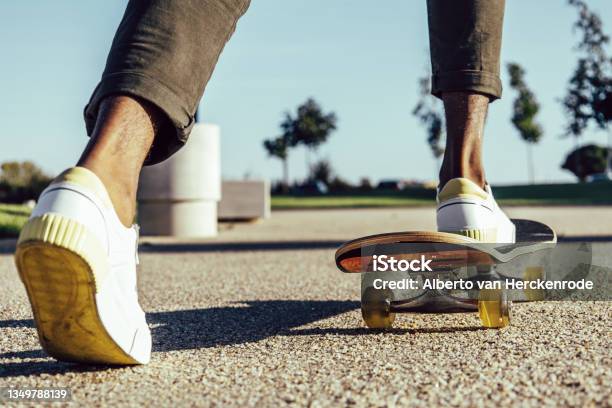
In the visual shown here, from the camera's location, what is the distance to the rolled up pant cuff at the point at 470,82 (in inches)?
74.0

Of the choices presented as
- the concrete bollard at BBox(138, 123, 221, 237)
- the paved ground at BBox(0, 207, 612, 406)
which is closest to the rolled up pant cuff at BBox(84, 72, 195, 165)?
the paved ground at BBox(0, 207, 612, 406)

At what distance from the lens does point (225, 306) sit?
2.43 meters

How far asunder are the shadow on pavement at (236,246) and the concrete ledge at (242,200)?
4525 mm

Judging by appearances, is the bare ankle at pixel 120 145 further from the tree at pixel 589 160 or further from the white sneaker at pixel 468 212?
the tree at pixel 589 160

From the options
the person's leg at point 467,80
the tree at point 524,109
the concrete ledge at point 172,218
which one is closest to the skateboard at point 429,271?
the person's leg at point 467,80

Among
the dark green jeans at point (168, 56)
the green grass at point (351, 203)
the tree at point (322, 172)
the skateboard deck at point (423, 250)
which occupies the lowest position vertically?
the skateboard deck at point (423, 250)

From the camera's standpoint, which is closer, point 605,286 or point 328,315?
point 328,315

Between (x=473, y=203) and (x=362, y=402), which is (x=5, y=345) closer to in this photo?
(x=362, y=402)

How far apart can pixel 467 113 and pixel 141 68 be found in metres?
0.96

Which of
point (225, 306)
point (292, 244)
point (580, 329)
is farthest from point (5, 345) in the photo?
point (292, 244)

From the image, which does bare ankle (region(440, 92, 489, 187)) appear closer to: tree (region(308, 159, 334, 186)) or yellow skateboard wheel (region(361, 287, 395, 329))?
yellow skateboard wheel (region(361, 287, 395, 329))

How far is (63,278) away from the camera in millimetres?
1165

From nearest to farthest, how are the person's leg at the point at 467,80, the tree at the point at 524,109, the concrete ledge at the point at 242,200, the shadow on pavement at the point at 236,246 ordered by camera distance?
1. the person's leg at the point at 467,80
2. the shadow on pavement at the point at 236,246
3. the concrete ledge at the point at 242,200
4. the tree at the point at 524,109

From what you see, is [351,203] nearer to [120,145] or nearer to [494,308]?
[494,308]
